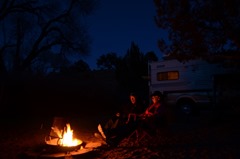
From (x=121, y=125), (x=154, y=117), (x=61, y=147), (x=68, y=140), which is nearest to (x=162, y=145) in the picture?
(x=154, y=117)

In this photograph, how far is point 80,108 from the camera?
15.6 meters

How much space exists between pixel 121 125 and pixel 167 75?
8541 millimetres

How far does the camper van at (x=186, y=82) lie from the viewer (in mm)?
12794

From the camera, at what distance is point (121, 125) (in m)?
6.08

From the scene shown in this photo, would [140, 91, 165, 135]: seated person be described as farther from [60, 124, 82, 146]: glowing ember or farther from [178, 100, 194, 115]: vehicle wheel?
[178, 100, 194, 115]: vehicle wheel

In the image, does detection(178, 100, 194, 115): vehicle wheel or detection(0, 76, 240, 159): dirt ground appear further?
detection(178, 100, 194, 115): vehicle wheel

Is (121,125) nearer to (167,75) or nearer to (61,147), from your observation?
(61,147)

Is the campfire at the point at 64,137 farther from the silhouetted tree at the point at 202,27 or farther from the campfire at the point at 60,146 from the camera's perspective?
the silhouetted tree at the point at 202,27

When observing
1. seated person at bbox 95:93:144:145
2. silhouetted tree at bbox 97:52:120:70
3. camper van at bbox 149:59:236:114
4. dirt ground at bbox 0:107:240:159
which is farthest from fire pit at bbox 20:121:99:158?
silhouetted tree at bbox 97:52:120:70

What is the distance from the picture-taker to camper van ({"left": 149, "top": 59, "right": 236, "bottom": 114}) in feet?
42.0

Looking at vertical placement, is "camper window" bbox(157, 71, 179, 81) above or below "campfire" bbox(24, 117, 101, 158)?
above

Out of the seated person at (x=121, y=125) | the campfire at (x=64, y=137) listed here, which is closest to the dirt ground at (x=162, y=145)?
the seated person at (x=121, y=125)

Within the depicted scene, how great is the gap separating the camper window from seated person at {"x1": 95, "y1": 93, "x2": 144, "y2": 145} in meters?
7.33

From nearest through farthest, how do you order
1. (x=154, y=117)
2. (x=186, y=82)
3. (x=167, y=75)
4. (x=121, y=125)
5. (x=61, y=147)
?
(x=61, y=147) → (x=121, y=125) → (x=154, y=117) → (x=186, y=82) → (x=167, y=75)
